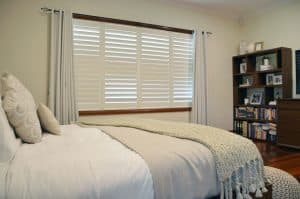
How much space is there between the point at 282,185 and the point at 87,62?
2.79 meters

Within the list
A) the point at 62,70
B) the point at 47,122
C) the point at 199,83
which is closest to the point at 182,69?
the point at 199,83

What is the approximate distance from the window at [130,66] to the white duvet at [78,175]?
2.43 m

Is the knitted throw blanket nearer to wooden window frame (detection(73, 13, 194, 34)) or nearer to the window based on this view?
the window

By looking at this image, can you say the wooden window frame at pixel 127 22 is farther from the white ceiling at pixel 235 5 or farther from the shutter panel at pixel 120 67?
the white ceiling at pixel 235 5

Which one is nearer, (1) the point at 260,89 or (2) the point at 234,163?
(2) the point at 234,163

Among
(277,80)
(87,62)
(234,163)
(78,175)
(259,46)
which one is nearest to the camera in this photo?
(78,175)

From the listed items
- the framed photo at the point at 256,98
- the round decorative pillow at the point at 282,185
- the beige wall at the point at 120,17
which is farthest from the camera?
the framed photo at the point at 256,98

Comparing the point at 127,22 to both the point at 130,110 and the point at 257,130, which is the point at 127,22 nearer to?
the point at 130,110

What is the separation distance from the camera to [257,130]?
4.56 meters

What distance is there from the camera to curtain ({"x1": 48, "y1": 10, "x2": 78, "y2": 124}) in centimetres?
334

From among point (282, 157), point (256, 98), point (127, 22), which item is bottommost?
point (282, 157)

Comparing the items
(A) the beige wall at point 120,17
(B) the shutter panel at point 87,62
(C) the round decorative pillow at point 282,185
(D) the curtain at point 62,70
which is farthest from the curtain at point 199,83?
(C) the round decorative pillow at point 282,185

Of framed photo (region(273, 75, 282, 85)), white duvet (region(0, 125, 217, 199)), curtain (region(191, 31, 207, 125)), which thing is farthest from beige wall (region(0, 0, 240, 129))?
white duvet (region(0, 125, 217, 199))

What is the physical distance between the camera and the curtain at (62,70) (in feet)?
11.0
